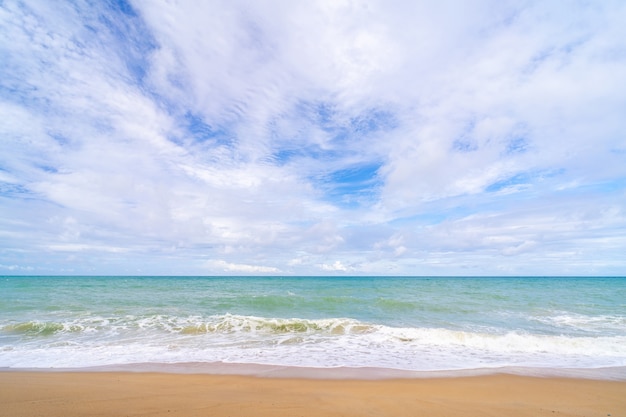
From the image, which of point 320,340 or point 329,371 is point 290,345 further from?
point 329,371

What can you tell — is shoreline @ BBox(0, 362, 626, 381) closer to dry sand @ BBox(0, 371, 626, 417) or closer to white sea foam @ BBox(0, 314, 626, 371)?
dry sand @ BBox(0, 371, 626, 417)

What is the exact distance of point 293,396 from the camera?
20.3 feet

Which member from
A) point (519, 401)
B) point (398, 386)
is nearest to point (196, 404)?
point (398, 386)

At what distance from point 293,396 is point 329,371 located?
7.01 ft

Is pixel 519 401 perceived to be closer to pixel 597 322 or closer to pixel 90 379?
pixel 90 379

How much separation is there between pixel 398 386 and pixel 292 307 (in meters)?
15.5

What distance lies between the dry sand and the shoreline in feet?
0.93

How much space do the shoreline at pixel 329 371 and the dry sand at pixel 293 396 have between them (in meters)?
0.28

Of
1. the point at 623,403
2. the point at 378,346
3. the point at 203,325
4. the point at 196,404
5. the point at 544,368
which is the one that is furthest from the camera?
the point at 203,325

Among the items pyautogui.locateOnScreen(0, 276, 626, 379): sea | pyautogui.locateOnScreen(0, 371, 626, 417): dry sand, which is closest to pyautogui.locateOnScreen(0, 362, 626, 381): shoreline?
pyautogui.locateOnScreen(0, 276, 626, 379): sea

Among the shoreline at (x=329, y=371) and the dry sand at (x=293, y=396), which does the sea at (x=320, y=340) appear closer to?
the shoreline at (x=329, y=371)

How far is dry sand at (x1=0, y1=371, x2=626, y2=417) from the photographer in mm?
5465

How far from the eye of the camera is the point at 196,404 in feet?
18.5

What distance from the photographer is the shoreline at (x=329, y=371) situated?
305 inches
